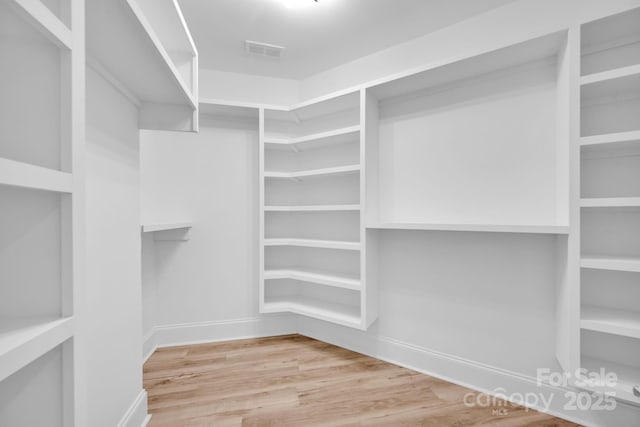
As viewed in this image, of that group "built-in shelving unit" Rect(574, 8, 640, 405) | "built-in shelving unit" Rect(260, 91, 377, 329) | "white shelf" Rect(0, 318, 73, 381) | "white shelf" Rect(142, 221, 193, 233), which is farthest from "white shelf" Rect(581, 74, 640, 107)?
"white shelf" Rect(142, 221, 193, 233)

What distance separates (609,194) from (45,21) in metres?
2.33

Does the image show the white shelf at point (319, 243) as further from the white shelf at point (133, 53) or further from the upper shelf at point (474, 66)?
the white shelf at point (133, 53)

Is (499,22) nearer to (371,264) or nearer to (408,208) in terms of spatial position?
(408,208)

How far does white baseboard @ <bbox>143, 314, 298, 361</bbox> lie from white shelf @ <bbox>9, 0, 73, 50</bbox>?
253 cm

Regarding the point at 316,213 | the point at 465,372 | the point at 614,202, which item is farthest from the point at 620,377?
the point at 316,213

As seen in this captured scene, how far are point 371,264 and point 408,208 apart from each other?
53cm

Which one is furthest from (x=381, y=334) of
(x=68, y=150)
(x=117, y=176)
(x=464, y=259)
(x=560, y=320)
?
(x=68, y=150)

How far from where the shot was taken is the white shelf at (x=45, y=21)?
494mm

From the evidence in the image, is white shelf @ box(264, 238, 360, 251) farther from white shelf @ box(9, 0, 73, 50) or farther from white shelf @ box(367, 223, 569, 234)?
white shelf @ box(9, 0, 73, 50)

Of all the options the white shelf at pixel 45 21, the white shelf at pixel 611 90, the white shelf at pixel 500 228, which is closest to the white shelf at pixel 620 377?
the white shelf at pixel 500 228

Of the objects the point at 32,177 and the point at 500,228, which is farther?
the point at 500,228

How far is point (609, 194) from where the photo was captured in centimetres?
Answer: 158

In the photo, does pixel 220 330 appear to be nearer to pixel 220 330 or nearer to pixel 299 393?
pixel 220 330

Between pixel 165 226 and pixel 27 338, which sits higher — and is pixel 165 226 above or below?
above
